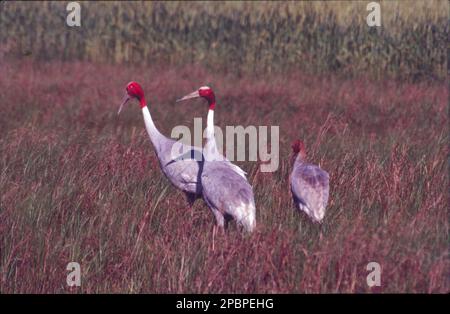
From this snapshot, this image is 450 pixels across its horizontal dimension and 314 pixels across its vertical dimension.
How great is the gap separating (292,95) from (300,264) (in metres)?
6.88

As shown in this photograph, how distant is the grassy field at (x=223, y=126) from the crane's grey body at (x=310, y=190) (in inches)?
4.0

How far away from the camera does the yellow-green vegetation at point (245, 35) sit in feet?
45.2

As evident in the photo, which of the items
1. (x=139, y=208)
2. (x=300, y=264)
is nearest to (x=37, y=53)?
(x=139, y=208)

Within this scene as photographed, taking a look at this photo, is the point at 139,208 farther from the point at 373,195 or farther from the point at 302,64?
the point at 302,64

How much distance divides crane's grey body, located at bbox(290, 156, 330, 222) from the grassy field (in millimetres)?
103

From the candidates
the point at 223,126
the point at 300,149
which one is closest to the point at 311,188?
the point at 300,149

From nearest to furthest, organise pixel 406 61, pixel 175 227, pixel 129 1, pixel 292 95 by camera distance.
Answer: pixel 175 227, pixel 292 95, pixel 406 61, pixel 129 1

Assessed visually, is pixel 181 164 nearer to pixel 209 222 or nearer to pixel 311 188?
pixel 209 222

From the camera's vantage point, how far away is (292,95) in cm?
1123

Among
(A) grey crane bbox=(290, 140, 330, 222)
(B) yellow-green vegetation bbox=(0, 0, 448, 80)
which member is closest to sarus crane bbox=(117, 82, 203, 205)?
(A) grey crane bbox=(290, 140, 330, 222)

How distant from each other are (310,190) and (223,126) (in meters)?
3.45

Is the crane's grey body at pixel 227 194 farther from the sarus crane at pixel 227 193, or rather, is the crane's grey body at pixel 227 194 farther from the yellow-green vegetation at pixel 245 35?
the yellow-green vegetation at pixel 245 35

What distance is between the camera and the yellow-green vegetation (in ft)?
45.2

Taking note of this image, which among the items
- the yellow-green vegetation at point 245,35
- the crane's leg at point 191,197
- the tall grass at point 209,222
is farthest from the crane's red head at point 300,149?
the yellow-green vegetation at point 245,35
